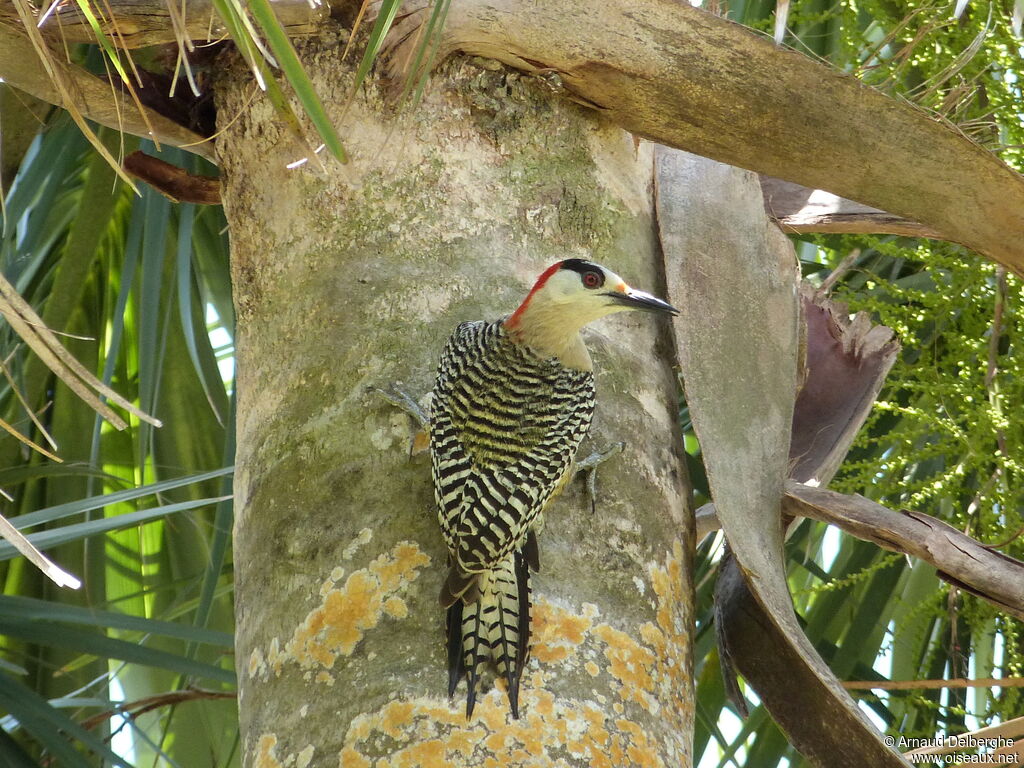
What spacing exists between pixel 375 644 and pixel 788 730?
2.26 ft

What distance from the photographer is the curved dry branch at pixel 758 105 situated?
2.21 m

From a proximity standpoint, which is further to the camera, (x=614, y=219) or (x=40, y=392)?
(x=40, y=392)

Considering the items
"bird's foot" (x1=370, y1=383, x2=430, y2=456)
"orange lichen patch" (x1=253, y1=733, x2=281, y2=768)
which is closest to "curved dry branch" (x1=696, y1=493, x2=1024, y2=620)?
"bird's foot" (x1=370, y1=383, x2=430, y2=456)

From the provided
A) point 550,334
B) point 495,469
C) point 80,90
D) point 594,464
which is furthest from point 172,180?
point 594,464

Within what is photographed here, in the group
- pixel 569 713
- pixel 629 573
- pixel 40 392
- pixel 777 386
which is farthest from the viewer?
pixel 40 392

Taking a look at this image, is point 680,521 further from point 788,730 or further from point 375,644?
point 375,644

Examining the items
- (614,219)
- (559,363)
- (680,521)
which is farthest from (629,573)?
(614,219)

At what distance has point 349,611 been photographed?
189 centimetres

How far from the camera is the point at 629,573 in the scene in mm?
2027

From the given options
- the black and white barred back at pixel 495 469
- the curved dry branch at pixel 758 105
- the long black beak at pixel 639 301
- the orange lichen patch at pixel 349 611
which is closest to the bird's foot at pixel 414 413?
the black and white barred back at pixel 495 469

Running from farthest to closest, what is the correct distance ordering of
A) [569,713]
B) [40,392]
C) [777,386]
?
[40,392]
[777,386]
[569,713]

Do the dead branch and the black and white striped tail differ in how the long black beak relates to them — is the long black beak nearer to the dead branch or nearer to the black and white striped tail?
the black and white striped tail

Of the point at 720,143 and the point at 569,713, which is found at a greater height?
the point at 720,143

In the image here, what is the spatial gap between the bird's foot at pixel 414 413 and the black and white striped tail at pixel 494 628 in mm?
228
